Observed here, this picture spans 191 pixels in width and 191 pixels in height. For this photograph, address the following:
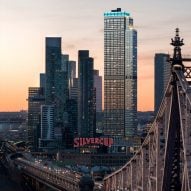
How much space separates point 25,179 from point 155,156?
98.1m

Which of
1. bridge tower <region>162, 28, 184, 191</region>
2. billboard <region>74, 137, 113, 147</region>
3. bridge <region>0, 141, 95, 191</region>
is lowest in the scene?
bridge <region>0, 141, 95, 191</region>

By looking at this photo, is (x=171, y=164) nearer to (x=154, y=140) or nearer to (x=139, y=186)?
(x=154, y=140)

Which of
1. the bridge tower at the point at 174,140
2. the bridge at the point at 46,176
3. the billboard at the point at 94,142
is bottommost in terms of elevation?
the bridge at the point at 46,176

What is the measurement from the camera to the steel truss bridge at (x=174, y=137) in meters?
26.9

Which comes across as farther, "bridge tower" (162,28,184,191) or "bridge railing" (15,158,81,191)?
"bridge railing" (15,158,81,191)

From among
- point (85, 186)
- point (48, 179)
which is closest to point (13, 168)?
point (48, 179)

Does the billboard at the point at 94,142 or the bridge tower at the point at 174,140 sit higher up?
the bridge tower at the point at 174,140

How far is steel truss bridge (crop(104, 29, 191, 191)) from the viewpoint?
1059 inches

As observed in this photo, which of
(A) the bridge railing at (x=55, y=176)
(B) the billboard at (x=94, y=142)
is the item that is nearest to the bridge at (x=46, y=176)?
(A) the bridge railing at (x=55, y=176)

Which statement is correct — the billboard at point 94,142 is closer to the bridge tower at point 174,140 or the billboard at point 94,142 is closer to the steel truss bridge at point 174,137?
the steel truss bridge at point 174,137

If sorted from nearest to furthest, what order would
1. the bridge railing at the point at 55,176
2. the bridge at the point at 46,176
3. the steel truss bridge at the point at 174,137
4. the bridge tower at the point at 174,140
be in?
the steel truss bridge at the point at 174,137 → the bridge tower at the point at 174,140 → the bridge at the point at 46,176 → the bridge railing at the point at 55,176

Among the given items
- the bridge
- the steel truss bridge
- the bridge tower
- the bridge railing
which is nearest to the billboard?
the bridge

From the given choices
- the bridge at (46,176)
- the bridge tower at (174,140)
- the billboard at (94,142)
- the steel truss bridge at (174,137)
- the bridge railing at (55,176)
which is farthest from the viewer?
the billboard at (94,142)

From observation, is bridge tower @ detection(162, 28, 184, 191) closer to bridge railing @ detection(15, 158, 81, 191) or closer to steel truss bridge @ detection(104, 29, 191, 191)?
steel truss bridge @ detection(104, 29, 191, 191)
